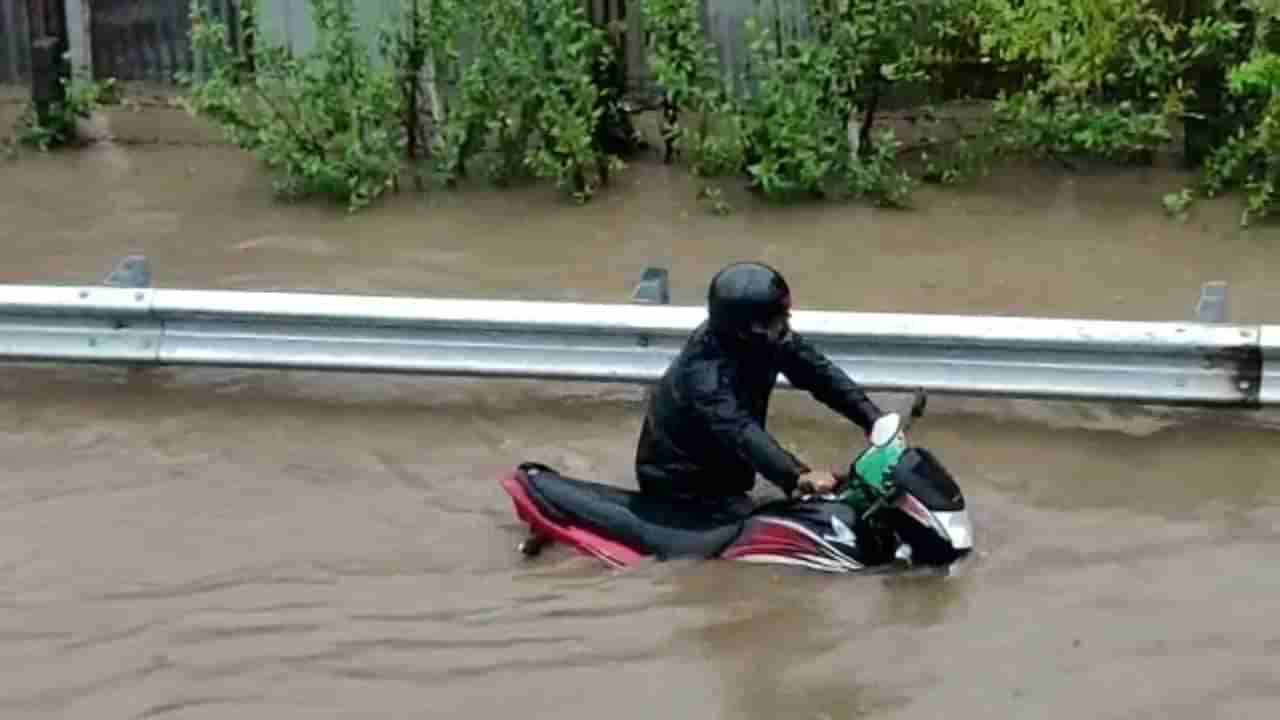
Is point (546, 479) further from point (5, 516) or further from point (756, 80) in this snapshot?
point (756, 80)

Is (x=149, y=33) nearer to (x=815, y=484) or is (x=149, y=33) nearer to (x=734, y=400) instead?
(x=734, y=400)

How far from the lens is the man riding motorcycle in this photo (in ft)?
21.9

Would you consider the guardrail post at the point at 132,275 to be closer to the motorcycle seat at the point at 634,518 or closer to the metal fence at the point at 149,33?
the motorcycle seat at the point at 634,518

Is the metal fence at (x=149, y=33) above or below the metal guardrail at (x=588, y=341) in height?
above

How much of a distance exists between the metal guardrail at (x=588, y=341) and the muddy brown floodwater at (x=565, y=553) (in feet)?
0.72

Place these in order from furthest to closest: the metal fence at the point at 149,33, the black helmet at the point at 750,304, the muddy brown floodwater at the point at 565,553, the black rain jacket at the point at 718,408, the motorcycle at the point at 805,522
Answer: the metal fence at the point at 149,33 → the black rain jacket at the point at 718,408 → the black helmet at the point at 750,304 → the motorcycle at the point at 805,522 → the muddy brown floodwater at the point at 565,553

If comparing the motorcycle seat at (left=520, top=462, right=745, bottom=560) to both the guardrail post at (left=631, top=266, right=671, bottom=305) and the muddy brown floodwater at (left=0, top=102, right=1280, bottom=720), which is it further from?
the guardrail post at (left=631, top=266, right=671, bottom=305)

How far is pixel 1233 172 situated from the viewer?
35.2ft

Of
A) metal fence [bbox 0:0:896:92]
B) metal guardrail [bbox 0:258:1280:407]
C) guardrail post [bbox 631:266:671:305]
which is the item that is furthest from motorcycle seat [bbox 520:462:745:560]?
metal fence [bbox 0:0:896:92]

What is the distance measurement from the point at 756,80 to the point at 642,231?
3.75 ft

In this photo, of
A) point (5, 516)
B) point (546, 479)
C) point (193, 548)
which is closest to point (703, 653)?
point (546, 479)

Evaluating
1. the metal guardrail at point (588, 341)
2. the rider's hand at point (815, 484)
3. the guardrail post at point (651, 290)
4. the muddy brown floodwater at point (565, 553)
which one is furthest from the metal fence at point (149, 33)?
the rider's hand at point (815, 484)

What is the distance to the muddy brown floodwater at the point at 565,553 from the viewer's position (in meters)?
5.96

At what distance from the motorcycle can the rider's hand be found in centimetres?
6
